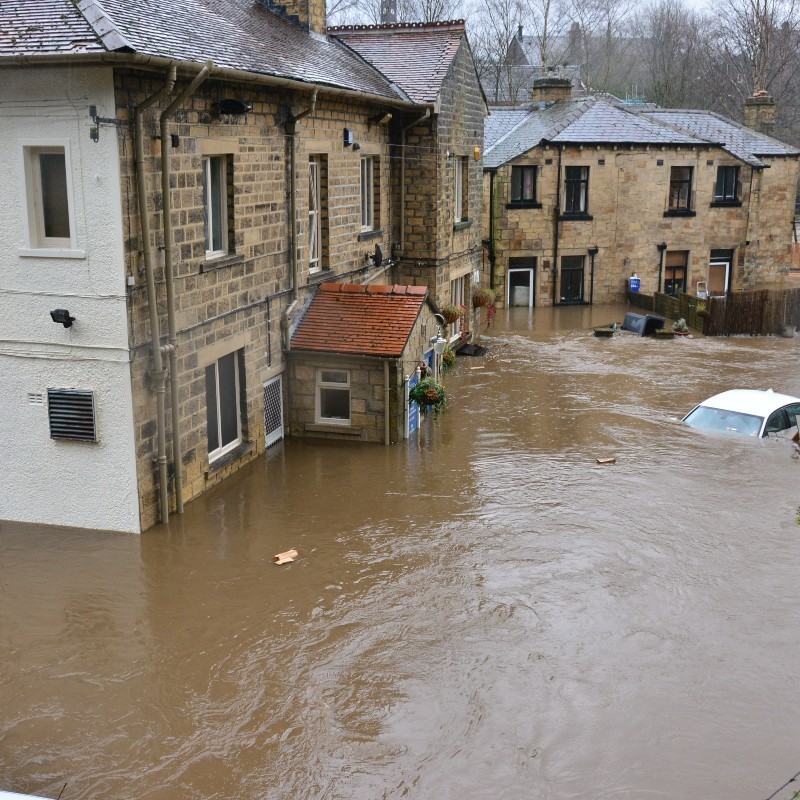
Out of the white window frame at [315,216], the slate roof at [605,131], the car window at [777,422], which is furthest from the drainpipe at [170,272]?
the slate roof at [605,131]

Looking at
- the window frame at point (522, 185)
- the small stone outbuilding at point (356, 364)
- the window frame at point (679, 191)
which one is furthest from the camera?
the window frame at point (679, 191)

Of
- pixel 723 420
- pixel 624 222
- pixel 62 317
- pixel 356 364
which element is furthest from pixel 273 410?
pixel 624 222

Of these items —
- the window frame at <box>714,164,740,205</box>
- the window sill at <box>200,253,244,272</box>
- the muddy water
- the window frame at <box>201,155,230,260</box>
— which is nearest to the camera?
the muddy water

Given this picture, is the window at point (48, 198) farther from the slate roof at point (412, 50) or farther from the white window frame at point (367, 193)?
the slate roof at point (412, 50)

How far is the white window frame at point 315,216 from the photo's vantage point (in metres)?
18.0

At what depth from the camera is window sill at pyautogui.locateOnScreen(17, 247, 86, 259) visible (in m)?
12.0

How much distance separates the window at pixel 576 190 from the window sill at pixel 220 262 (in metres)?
20.3

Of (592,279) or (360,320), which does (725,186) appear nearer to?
(592,279)

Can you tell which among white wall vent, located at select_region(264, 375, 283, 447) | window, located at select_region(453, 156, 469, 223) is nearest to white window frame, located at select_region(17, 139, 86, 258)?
white wall vent, located at select_region(264, 375, 283, 447)

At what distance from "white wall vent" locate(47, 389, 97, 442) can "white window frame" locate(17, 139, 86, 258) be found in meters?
1.75

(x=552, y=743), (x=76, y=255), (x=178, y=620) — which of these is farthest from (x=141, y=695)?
(x=76, y=255)

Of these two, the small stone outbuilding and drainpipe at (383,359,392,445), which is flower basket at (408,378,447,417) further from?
drainpipe at (383,359,392,445)

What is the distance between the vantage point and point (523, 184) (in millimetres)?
32531

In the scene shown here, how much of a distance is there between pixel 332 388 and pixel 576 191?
1882 centimetres
